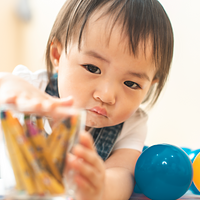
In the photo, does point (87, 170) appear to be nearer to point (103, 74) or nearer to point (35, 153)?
point (35, 153)

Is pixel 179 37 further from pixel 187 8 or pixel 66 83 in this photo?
pixel 66 83

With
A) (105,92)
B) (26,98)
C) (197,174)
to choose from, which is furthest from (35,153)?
(197,174)

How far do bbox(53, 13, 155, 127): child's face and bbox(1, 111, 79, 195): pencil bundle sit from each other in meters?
0.29

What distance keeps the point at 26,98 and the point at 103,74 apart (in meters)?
0.26

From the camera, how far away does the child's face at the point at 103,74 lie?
617 millimetres

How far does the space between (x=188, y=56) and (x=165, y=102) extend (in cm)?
32

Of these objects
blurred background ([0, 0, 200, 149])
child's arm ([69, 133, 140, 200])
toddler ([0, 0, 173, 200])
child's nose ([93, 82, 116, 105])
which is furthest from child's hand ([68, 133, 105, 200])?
blurred background ([0, 0, 200, 149])

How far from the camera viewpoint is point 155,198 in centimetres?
60

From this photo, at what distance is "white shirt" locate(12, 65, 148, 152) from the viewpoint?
Result: 0.83m

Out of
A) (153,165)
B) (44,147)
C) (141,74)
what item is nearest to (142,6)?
(141,74)

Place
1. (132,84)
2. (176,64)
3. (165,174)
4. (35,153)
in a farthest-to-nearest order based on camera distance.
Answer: (176,64) < (132,84) < (165,174) < (35,153)

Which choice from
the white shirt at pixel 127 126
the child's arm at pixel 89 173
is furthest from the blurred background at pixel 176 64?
the child's arm at pixel 89 173

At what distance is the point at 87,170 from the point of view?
0.37m

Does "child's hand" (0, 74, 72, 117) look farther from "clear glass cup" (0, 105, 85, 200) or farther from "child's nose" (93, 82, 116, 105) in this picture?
"child's nose" (93, 82, 116, 105)
